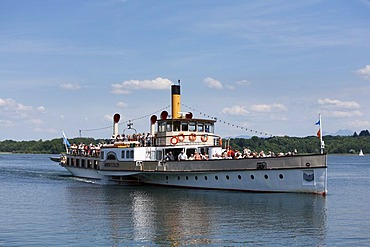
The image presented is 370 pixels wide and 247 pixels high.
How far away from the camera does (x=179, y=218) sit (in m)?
31.9

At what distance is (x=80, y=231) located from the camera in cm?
2759

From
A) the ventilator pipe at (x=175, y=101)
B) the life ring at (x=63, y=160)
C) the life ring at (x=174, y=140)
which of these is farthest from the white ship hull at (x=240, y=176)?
the life ring at (x=63, y=160)

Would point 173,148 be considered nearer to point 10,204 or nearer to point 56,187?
point 56,187

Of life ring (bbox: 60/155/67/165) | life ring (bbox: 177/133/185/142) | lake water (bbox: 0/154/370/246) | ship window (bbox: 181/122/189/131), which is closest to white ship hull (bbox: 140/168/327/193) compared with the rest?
lake water (bbox: 0/154/370/246)

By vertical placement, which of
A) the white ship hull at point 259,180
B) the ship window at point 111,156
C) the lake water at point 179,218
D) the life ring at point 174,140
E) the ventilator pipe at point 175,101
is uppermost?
the ventilator pipe at point 175,101

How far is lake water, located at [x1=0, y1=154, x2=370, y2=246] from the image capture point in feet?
84.6

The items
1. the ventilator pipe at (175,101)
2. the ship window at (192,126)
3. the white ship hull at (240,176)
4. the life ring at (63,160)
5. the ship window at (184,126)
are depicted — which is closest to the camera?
the white ship hull at (240,176)

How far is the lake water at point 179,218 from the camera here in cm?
2580

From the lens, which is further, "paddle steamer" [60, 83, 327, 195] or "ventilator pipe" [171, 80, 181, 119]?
"ventilator pipe" [171, 80, 181, 119]

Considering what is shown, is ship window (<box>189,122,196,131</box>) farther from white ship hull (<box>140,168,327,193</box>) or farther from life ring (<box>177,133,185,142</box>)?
white ship hull (<box>140,168,327,193</box>)

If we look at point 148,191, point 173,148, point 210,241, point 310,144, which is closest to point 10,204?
point 148,191

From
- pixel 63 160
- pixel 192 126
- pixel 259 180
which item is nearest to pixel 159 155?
pixel 192 126

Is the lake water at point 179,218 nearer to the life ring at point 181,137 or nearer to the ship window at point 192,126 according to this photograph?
the life ring at point 181,137

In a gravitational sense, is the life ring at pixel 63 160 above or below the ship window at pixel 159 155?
below
